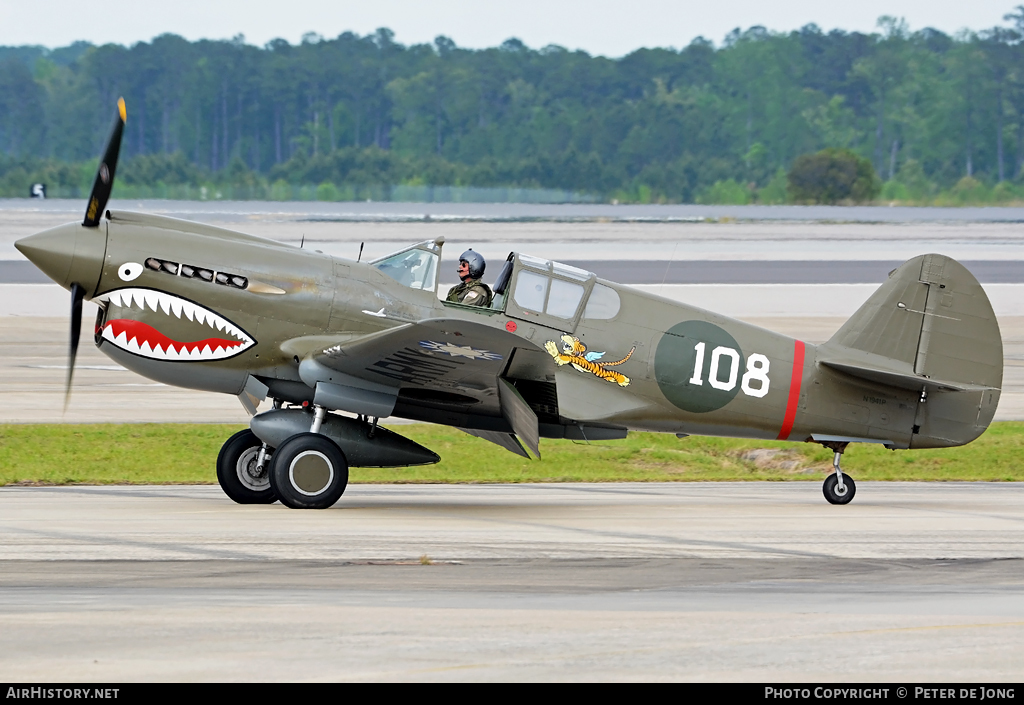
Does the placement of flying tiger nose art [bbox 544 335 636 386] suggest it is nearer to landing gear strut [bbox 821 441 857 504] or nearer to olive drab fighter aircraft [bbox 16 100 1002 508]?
olive drab fighter aircraft [bbox 16 100 1002 508]

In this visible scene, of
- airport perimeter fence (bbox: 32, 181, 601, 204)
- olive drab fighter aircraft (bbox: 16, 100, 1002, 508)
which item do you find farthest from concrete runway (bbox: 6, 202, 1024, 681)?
airport perimeter fence (bbox: 32, 181, 601, 204)

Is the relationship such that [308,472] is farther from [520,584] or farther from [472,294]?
[520,584]

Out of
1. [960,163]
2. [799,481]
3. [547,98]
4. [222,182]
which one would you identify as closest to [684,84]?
[547,98]

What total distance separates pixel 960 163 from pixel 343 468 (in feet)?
379

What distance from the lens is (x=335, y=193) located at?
355 feet

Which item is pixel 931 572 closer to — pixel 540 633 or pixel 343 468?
pixel 540 633

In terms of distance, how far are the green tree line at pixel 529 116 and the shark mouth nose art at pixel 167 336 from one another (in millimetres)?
92746

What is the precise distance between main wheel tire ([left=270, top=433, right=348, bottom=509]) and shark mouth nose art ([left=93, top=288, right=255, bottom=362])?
101 centimetres

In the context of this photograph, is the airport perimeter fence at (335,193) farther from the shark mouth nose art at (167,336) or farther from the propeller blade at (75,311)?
the shark mouth nose art at (167,336)

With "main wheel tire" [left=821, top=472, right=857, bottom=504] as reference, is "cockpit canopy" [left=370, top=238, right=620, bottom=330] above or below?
above

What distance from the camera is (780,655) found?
23.3ft

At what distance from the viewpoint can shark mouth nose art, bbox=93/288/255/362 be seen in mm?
12109

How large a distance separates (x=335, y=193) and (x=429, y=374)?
97.5 metres

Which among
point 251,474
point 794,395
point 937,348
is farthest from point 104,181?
point 937,348
